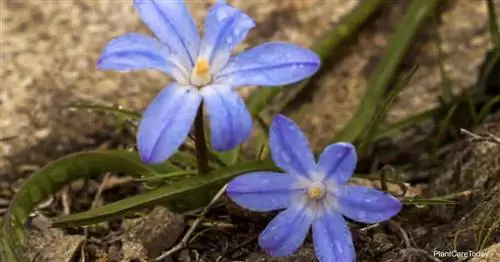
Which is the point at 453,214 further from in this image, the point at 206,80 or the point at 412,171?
the point at 206,80

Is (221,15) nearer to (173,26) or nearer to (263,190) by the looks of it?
(173,26)

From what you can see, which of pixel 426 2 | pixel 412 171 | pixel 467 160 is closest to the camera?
pixel 467 160

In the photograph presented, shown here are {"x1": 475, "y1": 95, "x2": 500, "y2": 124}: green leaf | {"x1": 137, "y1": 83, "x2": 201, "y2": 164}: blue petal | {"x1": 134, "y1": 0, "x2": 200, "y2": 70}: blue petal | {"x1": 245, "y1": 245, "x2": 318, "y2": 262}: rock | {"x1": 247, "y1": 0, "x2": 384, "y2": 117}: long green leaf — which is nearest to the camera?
{"x1": 137, "y1": 83, "x2": 201, "y2": 164}: blue petal

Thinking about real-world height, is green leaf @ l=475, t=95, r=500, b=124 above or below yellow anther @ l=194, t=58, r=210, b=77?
below

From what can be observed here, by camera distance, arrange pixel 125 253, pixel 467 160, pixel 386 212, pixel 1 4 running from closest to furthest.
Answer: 1. pixel 386 212
2. pixel 125 253
3. pixel 467 160
4. pixel 1 4

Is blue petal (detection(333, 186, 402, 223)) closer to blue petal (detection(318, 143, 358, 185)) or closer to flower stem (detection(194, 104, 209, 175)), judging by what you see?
blue petal (detection(318, 143, 358, 185))

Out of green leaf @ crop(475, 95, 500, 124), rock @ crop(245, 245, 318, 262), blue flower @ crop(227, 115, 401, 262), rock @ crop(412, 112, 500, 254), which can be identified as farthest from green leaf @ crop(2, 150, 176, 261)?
green leaf @ crop(475, 95, 500, 124)

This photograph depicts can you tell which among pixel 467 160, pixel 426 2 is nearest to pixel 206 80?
pixel 467 160

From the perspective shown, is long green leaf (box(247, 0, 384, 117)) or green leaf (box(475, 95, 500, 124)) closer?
green leaf (box(475, 95, 500, 124))
